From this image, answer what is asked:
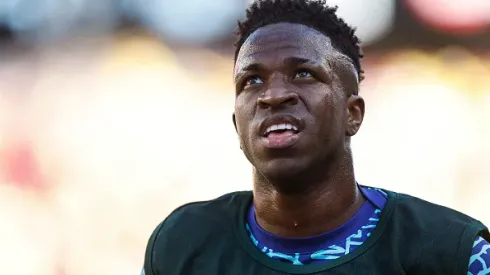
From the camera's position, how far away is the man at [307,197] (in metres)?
1.42

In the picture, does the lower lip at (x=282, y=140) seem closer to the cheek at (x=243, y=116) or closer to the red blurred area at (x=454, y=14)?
the cheek at (x=243, y=116)

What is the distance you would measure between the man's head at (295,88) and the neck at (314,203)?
37 millimetres

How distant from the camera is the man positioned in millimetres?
1422

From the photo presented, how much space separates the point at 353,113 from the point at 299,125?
8.4 inches

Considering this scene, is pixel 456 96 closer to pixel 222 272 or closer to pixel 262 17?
pixel 262 17

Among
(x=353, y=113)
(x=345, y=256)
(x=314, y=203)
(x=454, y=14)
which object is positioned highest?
(x=454, y=14)

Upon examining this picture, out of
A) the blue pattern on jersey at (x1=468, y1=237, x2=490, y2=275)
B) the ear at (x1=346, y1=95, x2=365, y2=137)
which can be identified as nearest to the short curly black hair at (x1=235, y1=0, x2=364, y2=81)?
the ear at (x1=346, y1=95, x2=365, y2=137)

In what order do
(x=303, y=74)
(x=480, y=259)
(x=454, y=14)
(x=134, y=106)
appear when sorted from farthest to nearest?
(x=134, y=106), (x=454, y=14), (x=303, y=74), (x=480, y=259)

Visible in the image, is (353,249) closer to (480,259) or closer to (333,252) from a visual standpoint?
(333,252)

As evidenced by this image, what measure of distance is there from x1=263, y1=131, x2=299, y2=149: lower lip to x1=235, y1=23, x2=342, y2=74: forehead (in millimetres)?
178

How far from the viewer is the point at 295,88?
146 centimetres

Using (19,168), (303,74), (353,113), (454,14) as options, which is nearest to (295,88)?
(303,74)

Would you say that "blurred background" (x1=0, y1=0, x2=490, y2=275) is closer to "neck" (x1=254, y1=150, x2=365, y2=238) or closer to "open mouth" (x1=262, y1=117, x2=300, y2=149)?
"neck" (x1=254, y1=150, x2=365, y2=238)

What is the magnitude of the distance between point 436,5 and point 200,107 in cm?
103
